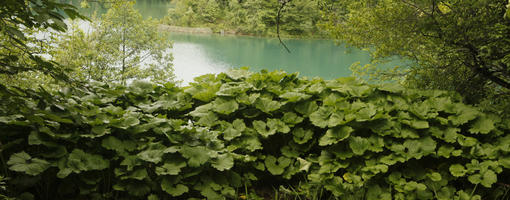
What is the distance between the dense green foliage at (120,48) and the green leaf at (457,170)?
814cm

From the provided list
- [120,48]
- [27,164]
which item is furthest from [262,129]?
[120,48]

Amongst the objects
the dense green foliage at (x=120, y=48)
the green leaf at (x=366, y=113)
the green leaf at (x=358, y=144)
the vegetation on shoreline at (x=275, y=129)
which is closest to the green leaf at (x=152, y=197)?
the vegetation on shoreline at (x=275, y=129)

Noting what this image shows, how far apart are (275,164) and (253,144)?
259mm

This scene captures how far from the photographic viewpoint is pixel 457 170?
2.25 m

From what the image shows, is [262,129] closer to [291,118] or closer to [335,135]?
[291,118]

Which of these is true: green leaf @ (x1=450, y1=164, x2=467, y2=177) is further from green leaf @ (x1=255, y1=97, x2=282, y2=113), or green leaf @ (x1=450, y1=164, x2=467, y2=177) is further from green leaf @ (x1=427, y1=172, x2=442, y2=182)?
green leaf @ (x1=255, y1=97, x2=282, y2=113)

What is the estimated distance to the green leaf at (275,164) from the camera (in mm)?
2434

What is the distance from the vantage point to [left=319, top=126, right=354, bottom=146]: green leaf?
7.84 feet

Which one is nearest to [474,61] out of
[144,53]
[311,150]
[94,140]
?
[311,150]

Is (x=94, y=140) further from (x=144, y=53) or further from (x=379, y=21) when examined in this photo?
(x=144, y=53)

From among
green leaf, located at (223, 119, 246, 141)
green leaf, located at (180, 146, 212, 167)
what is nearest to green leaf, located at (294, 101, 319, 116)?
green leaf, located at (223, 119, 246, 141)

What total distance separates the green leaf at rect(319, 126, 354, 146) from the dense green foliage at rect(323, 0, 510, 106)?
1.36 meters

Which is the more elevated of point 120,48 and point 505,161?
point 120,48

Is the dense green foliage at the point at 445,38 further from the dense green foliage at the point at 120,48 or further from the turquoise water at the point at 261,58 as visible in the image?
the turquoise water at the point at 261,58
